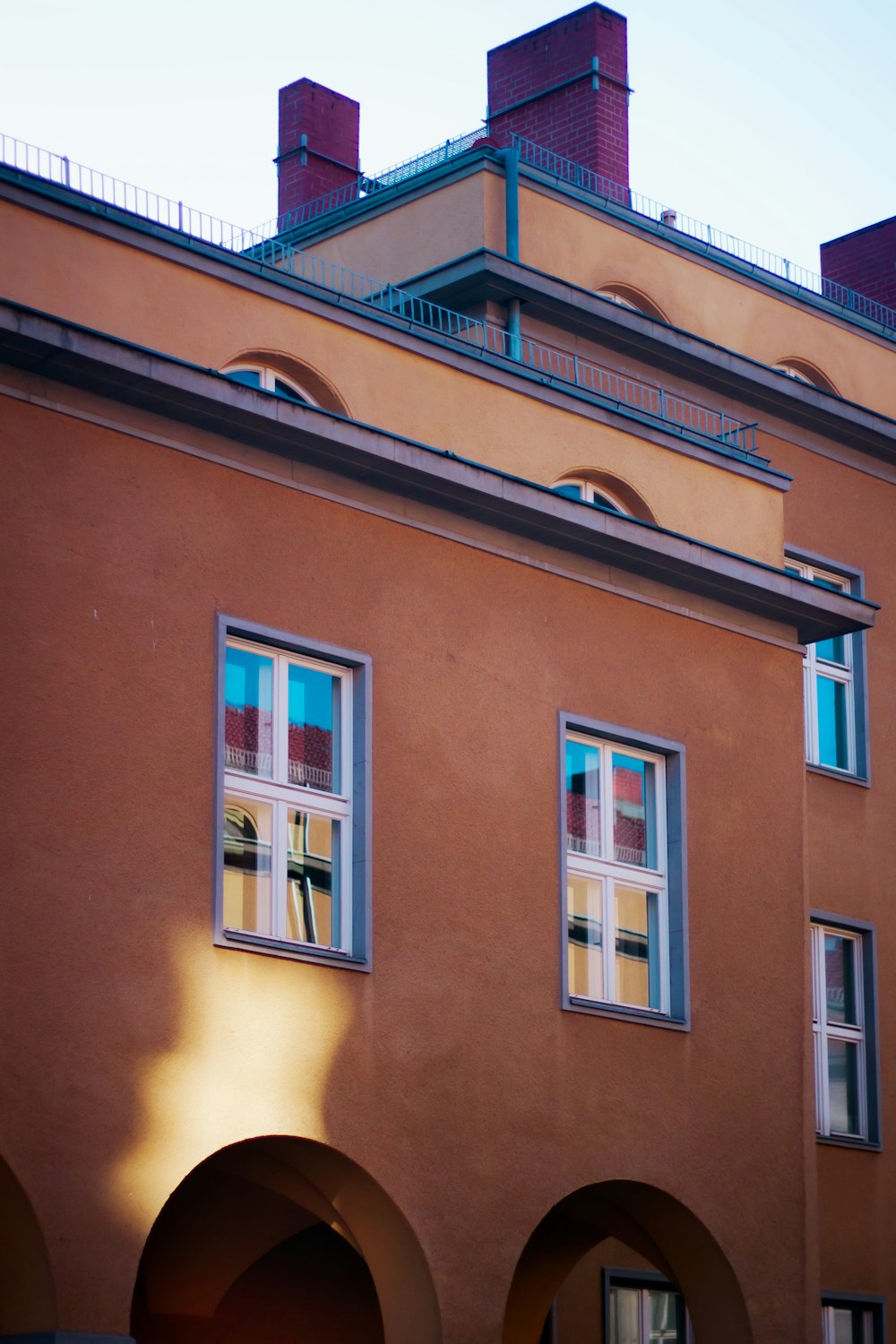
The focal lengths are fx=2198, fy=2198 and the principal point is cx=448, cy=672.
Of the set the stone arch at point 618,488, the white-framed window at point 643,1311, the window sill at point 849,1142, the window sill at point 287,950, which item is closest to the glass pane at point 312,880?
the window sill at point 287,950

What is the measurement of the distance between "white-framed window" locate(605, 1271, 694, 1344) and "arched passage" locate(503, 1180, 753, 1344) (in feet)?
3.91

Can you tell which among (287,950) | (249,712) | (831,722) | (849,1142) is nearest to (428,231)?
(831,722)

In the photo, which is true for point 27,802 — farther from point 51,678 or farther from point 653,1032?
point 653,1032

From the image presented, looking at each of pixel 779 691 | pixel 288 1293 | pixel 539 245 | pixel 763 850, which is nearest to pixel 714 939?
pixel 763 850

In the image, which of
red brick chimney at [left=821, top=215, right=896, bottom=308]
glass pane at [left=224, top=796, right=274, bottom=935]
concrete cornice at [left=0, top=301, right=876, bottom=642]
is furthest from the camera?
red brick chimney at [left=821, top=215, right=896, bottom=308]

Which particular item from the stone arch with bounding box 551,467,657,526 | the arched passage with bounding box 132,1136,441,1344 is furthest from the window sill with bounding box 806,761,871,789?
the arched passage with bounding box 132,1136,441,1344

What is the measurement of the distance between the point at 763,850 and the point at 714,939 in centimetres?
101

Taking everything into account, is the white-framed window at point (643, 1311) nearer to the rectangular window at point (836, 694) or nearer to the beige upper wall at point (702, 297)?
the rectangular window at point (836, 694)

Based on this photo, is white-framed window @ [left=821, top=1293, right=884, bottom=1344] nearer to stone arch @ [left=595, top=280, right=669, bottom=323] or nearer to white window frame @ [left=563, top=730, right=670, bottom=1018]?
white window frame @ [left=563, top=730, right=670, bottom=1018]

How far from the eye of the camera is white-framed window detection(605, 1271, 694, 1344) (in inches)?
732

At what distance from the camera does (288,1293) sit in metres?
17.7

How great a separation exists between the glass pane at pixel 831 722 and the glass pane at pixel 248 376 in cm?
779

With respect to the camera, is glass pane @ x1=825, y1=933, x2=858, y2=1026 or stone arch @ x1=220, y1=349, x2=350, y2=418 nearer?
stone arch @ x1=220, y1=349, x2=350, y2=418

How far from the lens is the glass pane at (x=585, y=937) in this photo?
51.8 ft
